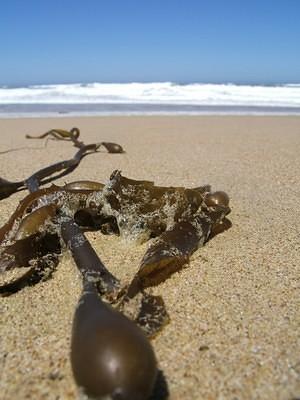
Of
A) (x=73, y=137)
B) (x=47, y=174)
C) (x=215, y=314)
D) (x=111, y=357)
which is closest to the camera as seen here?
(x=111, y=357)

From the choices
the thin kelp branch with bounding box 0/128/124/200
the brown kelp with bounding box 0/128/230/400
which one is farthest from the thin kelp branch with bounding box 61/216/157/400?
the thin kelp branch with bounding box 0/128/124/200

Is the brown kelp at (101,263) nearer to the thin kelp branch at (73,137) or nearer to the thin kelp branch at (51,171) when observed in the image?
the thin kelp branch at (51,171)

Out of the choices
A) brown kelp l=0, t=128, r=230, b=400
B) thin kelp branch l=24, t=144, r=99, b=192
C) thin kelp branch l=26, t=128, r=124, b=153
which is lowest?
thin kelp branch l=26, t=128, r=124, b=153

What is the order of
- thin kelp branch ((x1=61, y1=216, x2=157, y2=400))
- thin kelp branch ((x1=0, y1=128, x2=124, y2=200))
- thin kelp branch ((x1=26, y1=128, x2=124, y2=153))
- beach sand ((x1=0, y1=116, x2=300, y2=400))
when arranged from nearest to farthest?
thin kelp branch ((x1=61, y1=216, x2=157, y2=400)) → beach sand ((x1=0, y1=116, x2=300, y2=400)) → thin kelp branch ((x1=0, y1=128, x2=124, y2=200)) → thin kelp branch ((x1=26, y1=128, x2=124, y2=153))

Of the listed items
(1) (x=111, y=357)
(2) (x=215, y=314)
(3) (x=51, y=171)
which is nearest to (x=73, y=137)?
(3) (x=51, y=171)

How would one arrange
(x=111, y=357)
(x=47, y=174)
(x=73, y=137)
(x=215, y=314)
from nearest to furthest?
(x=111, y=357)
(x=215, y=314)
(x=47, y=174)
(x=73, y=137)

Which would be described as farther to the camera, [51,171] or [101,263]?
[51,171]

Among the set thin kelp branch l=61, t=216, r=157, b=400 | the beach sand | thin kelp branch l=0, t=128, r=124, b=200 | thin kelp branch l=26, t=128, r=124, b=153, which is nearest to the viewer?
thin kelp branch l=61, t=216, r=157, b=400

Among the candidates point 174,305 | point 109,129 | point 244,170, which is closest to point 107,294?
point 174,305

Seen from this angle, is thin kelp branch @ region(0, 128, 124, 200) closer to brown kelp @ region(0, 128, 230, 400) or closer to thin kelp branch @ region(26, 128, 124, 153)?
thin kelp branch @ region(26, 128, 124, 153)

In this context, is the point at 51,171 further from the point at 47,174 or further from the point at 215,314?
the point at 215,314

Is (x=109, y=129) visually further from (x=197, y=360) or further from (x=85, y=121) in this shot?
(x=197, y=360)
